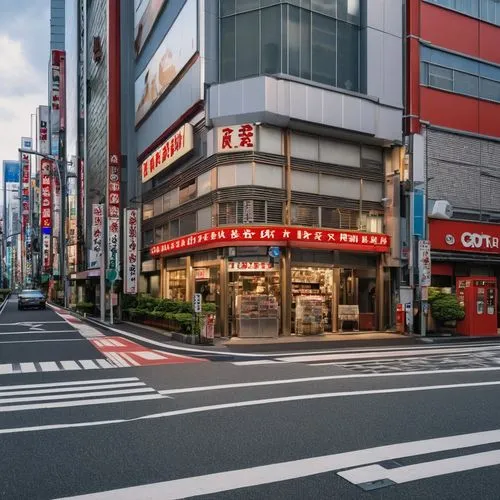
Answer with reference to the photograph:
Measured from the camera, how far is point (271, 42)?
22406 millimetres

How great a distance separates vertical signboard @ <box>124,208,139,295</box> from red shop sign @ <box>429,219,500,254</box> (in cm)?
1567

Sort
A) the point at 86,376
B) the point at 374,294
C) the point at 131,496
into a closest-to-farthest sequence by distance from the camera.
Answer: the point at 131,496, the point at 86,376, the point at 374,294

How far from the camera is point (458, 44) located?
27.0 metres

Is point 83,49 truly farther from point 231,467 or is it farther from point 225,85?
point 231,467

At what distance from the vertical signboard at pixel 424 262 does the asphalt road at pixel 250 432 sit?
32.1 feet

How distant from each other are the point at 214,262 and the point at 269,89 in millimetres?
7315

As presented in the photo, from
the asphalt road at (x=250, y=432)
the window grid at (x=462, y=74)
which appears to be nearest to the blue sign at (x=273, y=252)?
the asphalt road at (x=250, y=432)

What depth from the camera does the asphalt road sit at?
16.6 ft

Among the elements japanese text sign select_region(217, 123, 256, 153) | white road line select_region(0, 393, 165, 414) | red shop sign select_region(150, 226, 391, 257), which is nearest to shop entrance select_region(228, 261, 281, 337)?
red shop sign select_region(150, 226, 391, 257)

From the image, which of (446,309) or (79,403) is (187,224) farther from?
(79,403)

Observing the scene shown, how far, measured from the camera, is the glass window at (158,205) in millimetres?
31156

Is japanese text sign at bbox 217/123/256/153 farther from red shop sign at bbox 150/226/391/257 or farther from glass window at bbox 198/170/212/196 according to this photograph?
red shop sign at bbox 150/226/391/257

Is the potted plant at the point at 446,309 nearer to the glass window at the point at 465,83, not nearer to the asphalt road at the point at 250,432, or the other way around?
the asphalt road at the point at 250,432

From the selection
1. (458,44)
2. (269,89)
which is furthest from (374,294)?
(458,44)
